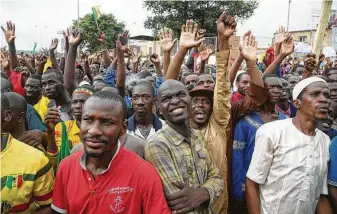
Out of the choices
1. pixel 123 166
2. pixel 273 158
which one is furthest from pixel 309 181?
pixel 123 166

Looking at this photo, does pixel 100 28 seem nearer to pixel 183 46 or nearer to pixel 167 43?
pixel 167 43

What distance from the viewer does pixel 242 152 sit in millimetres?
3221

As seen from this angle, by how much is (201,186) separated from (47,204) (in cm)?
89

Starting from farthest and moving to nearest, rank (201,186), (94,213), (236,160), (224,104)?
(236,160) → (224,104) → (201,186) → (94,213)

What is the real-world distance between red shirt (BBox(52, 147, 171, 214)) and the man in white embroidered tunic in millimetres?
954

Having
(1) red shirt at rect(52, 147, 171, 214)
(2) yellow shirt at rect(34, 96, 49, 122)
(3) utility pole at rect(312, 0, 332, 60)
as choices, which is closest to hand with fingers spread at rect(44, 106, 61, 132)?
(1) red shirt at rect(52, 147, 171, 214)

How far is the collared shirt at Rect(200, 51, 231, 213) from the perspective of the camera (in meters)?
2.62

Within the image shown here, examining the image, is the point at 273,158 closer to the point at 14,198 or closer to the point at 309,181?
the point at 309,181

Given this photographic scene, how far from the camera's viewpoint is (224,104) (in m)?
A: 2.70

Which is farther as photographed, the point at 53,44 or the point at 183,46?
the point at 53,44

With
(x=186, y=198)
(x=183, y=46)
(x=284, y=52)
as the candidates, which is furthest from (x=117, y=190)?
(x=284, y=52)

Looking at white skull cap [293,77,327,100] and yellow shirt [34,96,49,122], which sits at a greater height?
white skull cap [293,77,327,100]

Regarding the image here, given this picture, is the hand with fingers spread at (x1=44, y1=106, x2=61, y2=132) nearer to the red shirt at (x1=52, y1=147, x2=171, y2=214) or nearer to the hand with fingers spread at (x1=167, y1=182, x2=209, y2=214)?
the red shirt at (x1=52, y1=147, x2=171, y2=214)

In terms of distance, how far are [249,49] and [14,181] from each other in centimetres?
225
